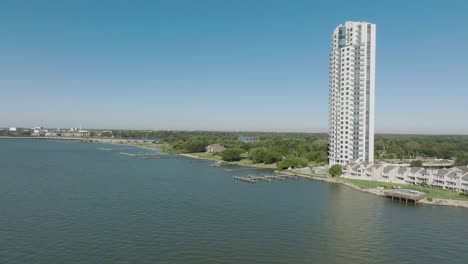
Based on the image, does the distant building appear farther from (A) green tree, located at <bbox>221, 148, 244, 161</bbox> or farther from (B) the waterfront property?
(B) the waterfront property

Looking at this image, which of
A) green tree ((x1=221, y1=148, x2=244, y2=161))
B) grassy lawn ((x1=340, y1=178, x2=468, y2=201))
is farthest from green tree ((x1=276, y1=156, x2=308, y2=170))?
green tree ((x1=221, y1=148, x2=244, y2=161))

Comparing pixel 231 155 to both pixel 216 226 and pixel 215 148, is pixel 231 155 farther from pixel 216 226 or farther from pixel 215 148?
pixel 216 226

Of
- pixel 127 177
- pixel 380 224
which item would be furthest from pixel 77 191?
pixel 380 224

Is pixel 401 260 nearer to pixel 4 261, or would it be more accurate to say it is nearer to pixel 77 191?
pixel 4 261

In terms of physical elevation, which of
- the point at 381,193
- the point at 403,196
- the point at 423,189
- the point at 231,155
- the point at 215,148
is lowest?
the point at 381,193

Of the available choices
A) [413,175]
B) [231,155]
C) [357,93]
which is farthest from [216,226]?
[231,155]

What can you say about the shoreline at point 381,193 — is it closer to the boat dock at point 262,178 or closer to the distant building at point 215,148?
the boat dock at point 262,178

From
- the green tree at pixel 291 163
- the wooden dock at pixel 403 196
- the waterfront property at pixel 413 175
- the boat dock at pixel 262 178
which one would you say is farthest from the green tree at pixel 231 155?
the wooden dock at pixel 403 196

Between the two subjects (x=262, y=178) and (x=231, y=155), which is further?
(x=231, y=155)
